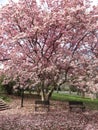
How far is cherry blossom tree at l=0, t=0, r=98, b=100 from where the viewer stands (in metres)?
20.1

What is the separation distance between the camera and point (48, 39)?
21.5 meters

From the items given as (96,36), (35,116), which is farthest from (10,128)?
(96,36)

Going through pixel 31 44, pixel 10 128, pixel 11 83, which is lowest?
pixel 10 128

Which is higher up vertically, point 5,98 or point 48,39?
point 48,39

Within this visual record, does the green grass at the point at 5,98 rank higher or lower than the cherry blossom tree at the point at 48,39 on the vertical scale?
lower

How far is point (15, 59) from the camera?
68.8ft

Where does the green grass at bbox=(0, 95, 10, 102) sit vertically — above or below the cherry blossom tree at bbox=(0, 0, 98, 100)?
below

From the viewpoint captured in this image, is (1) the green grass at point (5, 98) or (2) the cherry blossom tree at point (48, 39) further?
(1) the green grass at point (5, 98)

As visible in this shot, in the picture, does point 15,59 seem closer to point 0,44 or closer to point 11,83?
point 0,44

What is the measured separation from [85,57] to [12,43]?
5594 millimetres

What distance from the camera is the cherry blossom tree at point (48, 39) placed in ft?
66.1

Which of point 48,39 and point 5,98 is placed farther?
point 5,98

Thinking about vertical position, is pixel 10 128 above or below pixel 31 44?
below

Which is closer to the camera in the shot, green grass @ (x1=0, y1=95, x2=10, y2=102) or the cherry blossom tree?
the cherry blossom tree
